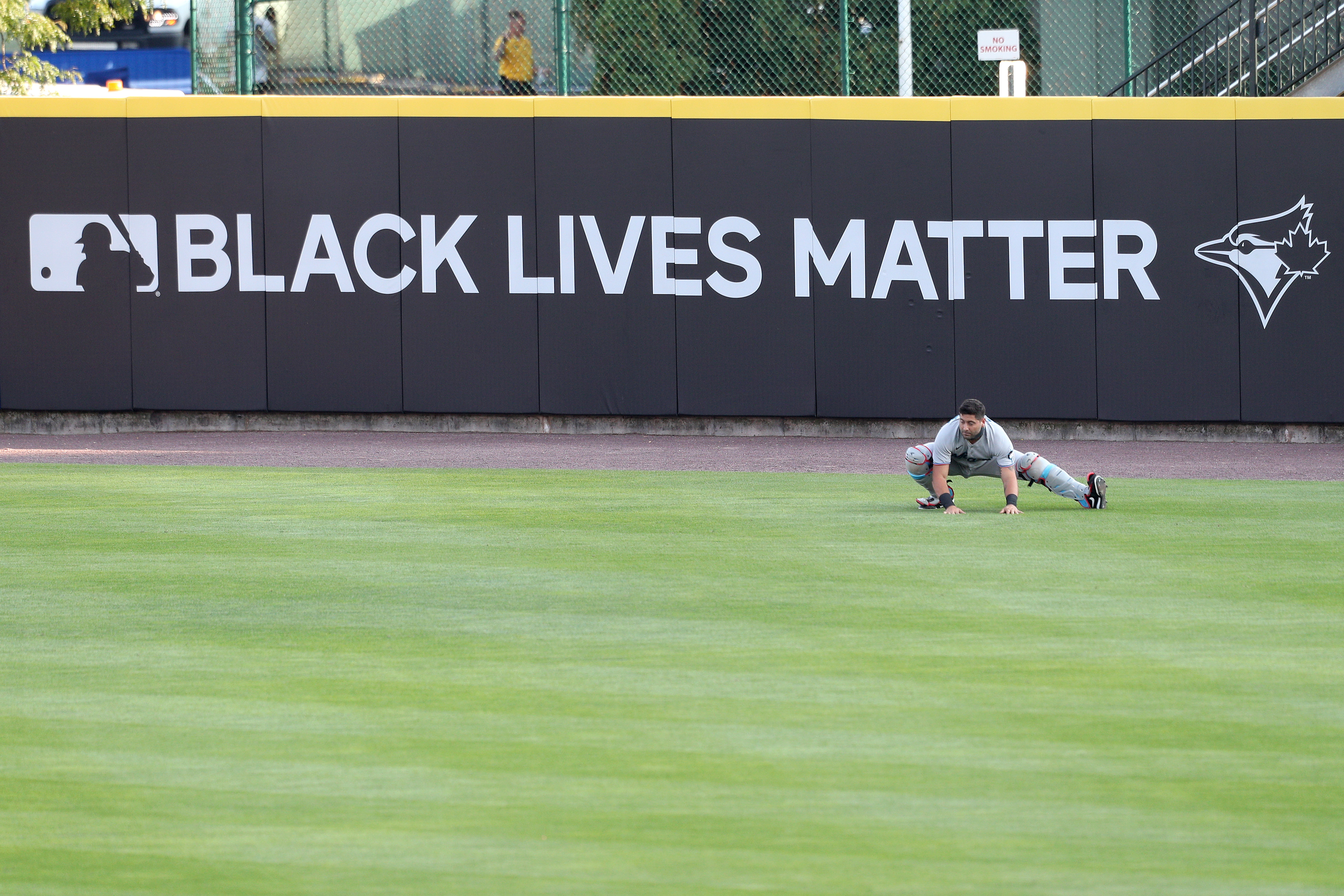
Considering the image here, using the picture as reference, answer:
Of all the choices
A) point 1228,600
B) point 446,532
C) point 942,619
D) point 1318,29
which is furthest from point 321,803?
point 1318,29

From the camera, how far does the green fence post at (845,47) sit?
18297 millimetres

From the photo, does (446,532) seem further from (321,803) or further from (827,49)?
(827,49)

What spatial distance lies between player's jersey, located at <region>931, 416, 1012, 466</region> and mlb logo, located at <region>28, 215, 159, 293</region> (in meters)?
10.4

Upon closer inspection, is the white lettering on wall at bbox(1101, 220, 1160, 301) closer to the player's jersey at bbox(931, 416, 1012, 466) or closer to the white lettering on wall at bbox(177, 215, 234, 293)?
the player's jersey at bbox(931, 416, 1012, 466)

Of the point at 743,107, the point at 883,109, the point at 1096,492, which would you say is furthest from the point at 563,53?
the point at 1096,492

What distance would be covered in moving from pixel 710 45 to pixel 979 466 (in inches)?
307

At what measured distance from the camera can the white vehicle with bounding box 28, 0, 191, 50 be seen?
25406 mm

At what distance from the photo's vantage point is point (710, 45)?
60.1 ft

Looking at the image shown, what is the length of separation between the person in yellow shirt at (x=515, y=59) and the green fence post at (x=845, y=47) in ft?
10.9

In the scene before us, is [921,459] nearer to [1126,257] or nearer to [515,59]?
[1126,257]

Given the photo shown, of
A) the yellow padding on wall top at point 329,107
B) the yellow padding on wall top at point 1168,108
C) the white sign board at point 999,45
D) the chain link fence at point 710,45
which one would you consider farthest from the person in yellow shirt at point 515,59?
the yellow padding on wall top at point 1168,108

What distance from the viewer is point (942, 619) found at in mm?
8500

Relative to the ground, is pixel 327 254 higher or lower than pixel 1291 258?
higher

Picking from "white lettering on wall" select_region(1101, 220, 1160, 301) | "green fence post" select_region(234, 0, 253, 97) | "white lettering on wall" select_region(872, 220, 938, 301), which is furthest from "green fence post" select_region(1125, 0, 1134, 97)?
"green fence post" select_region(234, 0, 253, 97)
